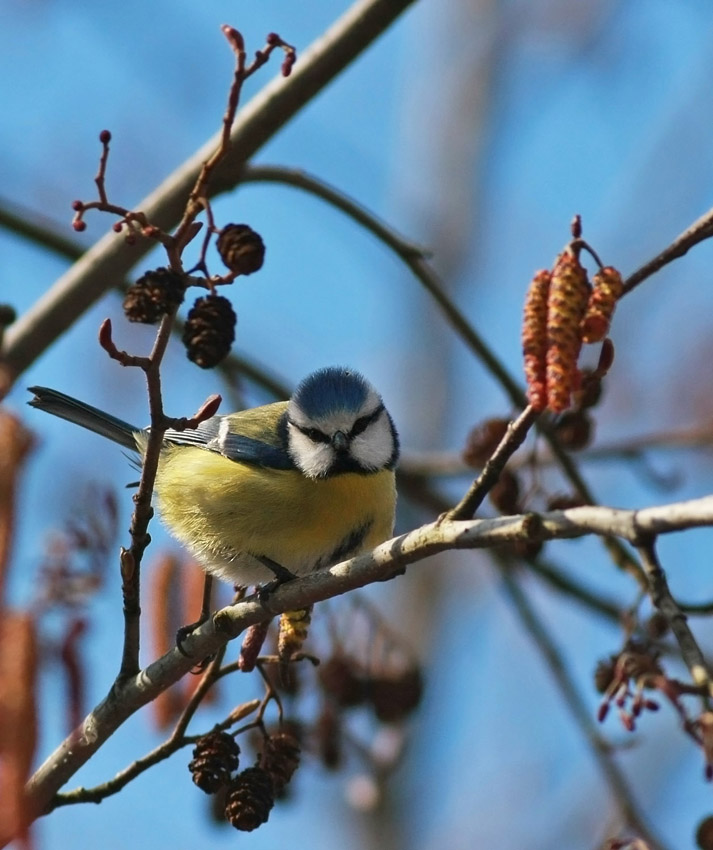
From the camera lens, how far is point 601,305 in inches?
60.7

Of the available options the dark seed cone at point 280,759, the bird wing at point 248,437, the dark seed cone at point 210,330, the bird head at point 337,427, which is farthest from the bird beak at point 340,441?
the dark seed cone at point 210,330

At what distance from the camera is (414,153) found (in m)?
10.8

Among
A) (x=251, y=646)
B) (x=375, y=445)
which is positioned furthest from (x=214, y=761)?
(x=375, y=445)

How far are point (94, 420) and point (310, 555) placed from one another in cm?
94

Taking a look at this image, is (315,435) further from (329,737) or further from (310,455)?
(329,737)

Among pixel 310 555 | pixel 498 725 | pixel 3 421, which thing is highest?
pixel 498 725

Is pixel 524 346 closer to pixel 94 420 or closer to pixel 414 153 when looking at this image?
pixel 94 420

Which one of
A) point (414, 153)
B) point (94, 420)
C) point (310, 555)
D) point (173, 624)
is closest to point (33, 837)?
point (173, 624)

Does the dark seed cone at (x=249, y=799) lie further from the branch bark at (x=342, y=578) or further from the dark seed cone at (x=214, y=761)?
the branch bark at (x=342, y=578)

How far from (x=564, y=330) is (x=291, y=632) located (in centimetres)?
98

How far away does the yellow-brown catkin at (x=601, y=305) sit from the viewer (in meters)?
1.53

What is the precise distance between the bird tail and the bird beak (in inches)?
29.6

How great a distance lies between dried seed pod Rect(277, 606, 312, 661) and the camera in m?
2.25

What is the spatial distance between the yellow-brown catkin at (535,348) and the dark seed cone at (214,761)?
897 mm
